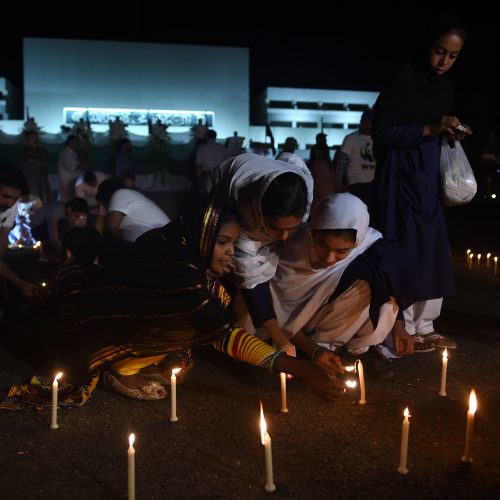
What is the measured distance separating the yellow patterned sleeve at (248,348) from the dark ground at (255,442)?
28 centimetres

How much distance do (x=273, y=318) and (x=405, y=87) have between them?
1.79 m

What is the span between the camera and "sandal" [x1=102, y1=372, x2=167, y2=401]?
10.4ft

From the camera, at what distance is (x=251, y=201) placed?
3.25m

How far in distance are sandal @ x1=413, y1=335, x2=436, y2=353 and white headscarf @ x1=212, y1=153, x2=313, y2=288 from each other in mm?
1197

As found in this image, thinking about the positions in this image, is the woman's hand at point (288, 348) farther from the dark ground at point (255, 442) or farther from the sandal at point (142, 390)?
the sandal at point (142, 390)

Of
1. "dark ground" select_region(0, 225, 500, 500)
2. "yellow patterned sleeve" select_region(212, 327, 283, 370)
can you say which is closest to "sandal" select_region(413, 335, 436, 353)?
"dark ground" select_region(0, 225, 500, 500)

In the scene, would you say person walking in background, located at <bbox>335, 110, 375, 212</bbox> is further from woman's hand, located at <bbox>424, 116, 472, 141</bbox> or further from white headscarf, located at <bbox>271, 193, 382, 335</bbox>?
white headscarf, located at <bbox>271, 193, 382, 335</bbox>

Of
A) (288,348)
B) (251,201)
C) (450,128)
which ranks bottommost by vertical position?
(288,348)

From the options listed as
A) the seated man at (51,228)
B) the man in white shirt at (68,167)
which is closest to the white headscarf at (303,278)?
the seated man at (51,228)

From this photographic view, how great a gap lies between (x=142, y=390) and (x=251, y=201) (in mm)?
1164

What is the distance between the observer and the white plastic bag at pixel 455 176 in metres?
3.92

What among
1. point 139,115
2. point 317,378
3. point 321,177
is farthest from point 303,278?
point 139,115

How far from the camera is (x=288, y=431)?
Result: 9.14 ft

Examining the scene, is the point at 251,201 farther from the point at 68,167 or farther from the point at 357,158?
the point at 68,167
